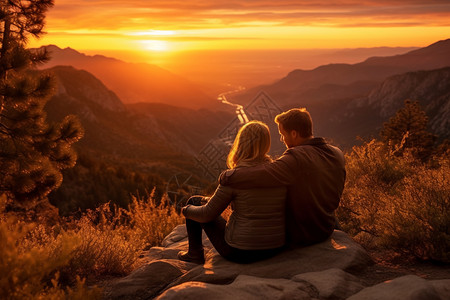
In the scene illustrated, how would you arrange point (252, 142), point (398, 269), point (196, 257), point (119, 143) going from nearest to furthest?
1. point (252, 142)
2. point (398, 269)
3. point (196, 257)
4. point (119, 143)

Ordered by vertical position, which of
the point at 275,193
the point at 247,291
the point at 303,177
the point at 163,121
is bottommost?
the point at 163,121

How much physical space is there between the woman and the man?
0.39 ft

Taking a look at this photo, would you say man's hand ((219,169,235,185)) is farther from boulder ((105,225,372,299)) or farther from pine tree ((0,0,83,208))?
pine tree ((0,0,83,208))

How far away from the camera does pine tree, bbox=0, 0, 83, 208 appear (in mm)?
9188

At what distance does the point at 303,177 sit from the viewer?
4074mm

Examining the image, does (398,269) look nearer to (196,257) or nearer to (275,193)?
(275,193)

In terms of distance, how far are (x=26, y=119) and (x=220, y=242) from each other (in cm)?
724

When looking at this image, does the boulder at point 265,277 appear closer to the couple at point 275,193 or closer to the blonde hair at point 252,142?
the couple at point 275,193


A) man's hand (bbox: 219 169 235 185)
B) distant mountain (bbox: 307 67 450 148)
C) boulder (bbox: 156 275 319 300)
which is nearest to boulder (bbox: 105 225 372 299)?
boulder (bbox: 156 275 319 300)

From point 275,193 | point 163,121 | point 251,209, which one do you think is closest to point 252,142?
point 275,193

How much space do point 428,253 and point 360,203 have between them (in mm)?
2165

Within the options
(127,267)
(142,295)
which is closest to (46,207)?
(127,267)

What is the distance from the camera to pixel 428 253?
14.8ft

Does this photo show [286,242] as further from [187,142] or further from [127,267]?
[187,142]
